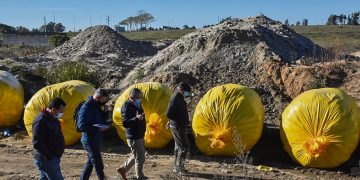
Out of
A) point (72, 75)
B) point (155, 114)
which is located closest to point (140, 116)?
point (155, 114)

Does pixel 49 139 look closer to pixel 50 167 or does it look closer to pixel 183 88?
pixel 50 167

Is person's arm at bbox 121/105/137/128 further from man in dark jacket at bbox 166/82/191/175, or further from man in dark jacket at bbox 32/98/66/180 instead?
man in dark jacket at bbox 32/98/66/180

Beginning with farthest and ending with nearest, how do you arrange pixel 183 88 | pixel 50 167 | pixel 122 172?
pixel 183 88 < pixel 122 172 < pixel 50 167

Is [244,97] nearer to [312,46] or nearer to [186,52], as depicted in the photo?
[186,52]

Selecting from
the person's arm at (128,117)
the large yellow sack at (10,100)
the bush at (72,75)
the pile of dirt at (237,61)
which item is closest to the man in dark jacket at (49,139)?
the person's arm at (128,117)

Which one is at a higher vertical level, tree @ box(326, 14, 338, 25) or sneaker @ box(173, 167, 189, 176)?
tree @ box(326, 14, 338, 25)

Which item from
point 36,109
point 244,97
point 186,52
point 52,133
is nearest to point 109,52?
point 186,52

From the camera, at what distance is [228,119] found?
28.7ft

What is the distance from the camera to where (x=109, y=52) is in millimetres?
25672

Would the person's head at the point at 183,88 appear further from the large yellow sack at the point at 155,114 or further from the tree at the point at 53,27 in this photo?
the tree at the point at 53,27

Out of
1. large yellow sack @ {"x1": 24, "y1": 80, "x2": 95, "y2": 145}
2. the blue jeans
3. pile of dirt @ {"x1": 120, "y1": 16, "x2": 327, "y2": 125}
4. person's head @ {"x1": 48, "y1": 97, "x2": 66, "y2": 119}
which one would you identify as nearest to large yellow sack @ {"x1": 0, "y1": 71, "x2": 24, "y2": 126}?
large yellow sack @ {"x1": 24, "y1": 80, "x2": 95, "y2": 145}

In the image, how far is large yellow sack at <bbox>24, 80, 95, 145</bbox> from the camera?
10.1 metres

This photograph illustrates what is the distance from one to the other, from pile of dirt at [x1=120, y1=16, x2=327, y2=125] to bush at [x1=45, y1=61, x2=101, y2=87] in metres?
1.03

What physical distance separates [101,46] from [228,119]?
18.5 m
